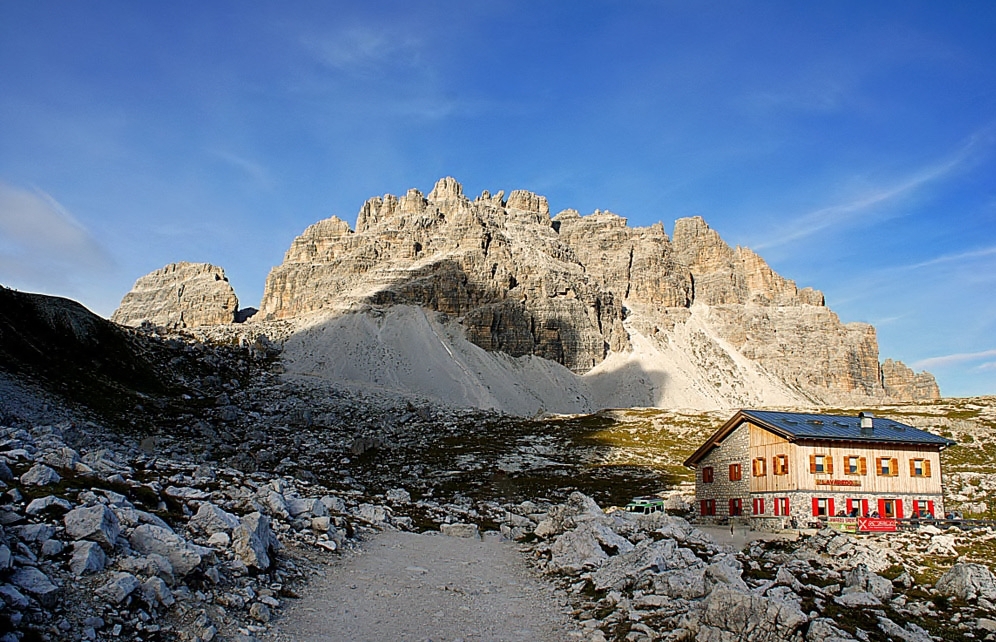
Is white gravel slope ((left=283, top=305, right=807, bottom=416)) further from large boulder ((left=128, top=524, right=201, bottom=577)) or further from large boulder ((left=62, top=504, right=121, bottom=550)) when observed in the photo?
large boulder ((left=62, top=504, right=121, bottom=550))

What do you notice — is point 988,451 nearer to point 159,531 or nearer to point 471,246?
point 159,531

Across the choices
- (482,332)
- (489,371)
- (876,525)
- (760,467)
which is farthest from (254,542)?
(482,332)

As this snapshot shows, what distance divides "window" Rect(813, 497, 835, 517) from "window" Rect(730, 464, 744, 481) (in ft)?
16.8

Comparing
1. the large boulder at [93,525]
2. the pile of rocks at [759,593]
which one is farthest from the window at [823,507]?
the large boulder at [93,525]

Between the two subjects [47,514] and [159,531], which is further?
[159,531]

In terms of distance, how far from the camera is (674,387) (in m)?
160

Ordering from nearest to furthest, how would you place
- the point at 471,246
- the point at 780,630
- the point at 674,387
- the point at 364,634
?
the point at 780,630 < the point at 364,634 < the point at 674,387 < the point at 471,246

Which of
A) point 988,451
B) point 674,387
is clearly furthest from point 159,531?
point 674,387

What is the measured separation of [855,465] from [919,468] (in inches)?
162

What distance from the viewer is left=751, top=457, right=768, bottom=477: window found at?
41.0 metres

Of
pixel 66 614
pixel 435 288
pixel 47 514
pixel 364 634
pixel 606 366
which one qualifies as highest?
pixel 435 288

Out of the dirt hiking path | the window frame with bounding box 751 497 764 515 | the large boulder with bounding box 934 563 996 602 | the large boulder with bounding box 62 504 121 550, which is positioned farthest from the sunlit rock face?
the large boulder with bounding box 62 504 121 550

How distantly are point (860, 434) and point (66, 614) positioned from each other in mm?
39923

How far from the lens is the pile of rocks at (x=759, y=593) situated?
13.6m
